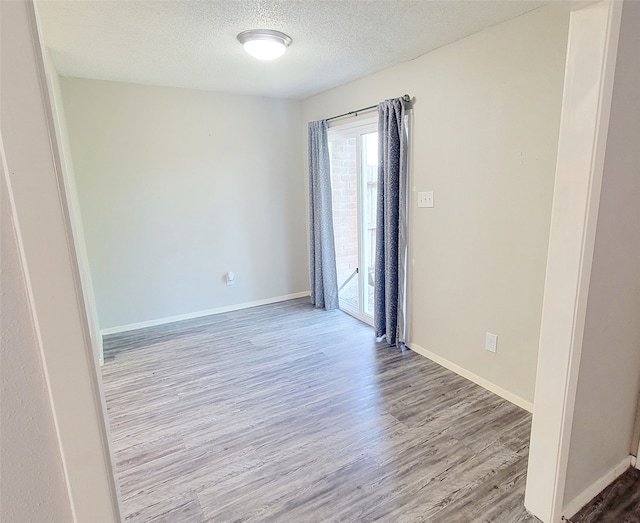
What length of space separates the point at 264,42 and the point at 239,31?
16 cm

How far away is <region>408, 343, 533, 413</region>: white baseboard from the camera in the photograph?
2363mm

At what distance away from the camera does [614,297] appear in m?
1.48

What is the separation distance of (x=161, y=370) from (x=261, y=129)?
9.26 ft

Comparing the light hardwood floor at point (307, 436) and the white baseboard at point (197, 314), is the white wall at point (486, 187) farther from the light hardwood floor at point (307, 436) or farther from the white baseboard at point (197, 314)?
the white baseboard at point (197, 314)

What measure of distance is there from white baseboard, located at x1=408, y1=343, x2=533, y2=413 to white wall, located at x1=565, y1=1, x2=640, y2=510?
1.98ft

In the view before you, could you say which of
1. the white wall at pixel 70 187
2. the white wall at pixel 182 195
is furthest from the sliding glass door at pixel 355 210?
the white wall at pixel 70 187

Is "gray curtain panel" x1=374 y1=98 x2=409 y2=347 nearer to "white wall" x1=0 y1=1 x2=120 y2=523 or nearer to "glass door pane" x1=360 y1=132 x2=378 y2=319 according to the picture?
"glass door pane" x1=360 y1=132 x2=378 y2=319

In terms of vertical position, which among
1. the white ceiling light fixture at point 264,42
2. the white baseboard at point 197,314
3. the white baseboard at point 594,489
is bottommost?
the white baseboard at point 594,489

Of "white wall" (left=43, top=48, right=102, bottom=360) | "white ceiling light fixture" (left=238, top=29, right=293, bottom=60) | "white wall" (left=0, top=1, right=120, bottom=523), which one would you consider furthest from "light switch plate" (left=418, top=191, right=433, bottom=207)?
"white wall" (left=0, top=1, right=120, bottom=523)

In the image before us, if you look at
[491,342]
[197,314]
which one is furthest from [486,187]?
[197,314]

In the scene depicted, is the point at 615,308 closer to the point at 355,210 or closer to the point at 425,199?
the point at 425,199

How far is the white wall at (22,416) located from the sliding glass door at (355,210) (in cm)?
318

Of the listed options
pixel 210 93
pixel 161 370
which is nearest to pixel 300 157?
pixel 210 93

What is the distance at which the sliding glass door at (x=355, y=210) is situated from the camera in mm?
3684
